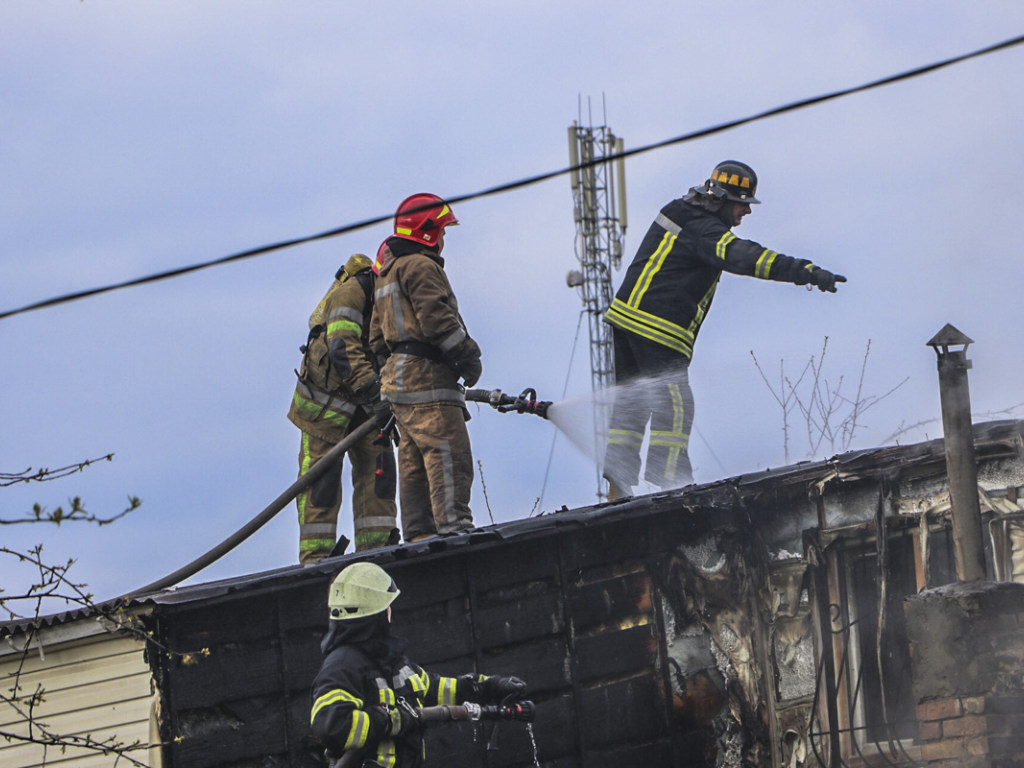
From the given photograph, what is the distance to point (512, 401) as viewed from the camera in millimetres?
9148

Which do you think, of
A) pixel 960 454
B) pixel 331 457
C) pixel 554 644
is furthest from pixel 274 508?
pixel 960 454

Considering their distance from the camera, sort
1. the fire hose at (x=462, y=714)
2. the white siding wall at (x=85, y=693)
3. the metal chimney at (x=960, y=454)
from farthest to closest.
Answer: the white siding wall at (x=85, y=693) < the metal chimney at (x=960, y=454) < the fire hose at (x=462, y=714)

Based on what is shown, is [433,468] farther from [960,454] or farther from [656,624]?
[960,454]

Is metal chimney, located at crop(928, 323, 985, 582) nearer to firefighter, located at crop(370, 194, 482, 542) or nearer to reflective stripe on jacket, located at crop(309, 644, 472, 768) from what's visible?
reflective stripe on jacket, located at crop(309, 644, 472, 768)

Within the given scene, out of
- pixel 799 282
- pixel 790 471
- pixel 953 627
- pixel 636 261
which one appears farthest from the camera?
pixel 636 261

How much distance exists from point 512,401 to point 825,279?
75.5 inches

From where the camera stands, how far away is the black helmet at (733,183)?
8977mm

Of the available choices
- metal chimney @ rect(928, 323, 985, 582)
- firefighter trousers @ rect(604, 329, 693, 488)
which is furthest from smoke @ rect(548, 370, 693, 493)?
metal chimney @ rect(928, 323, 985, 582)

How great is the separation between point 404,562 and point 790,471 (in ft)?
6.26

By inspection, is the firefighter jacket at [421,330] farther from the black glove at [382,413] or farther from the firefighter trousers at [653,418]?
the firefighter trousers at [653,418]

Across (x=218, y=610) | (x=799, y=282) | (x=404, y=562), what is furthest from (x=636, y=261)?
(x=218, y=610)

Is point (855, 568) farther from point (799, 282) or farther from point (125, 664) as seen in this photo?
point (125, 664)

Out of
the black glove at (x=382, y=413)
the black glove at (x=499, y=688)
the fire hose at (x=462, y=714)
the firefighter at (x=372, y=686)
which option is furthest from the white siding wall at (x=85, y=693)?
the black glove at (x=382, y=413)

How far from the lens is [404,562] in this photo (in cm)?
764
